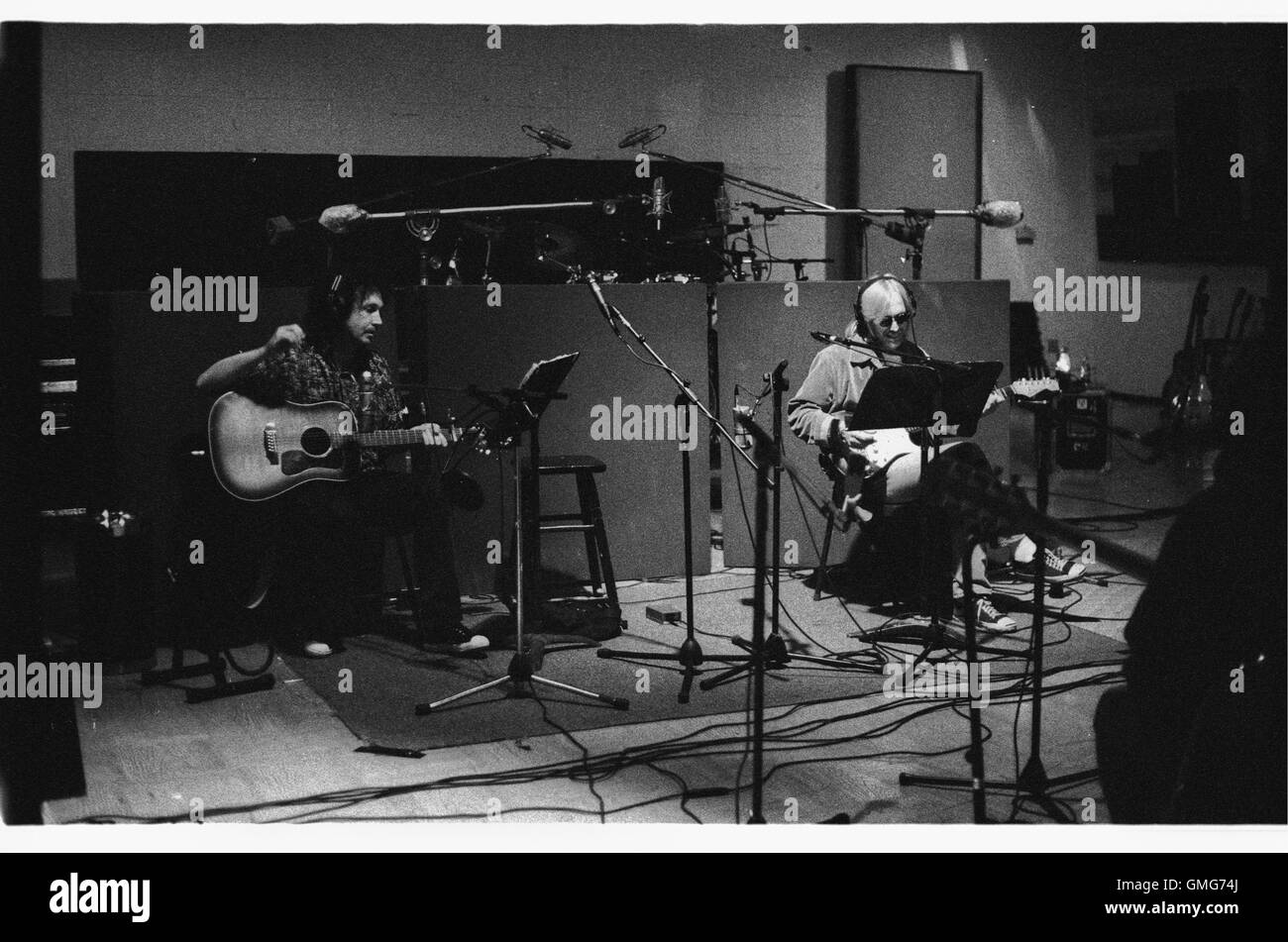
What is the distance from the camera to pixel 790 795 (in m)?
3.41

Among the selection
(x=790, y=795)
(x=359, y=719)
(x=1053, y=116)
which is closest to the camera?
(x=790, y=795)

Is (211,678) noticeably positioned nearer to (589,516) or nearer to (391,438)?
(391,438)

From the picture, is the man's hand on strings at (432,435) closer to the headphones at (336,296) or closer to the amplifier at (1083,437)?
the headphones at (336,296)

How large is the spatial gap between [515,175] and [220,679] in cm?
354

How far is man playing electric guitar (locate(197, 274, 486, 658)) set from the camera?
15.2 feet

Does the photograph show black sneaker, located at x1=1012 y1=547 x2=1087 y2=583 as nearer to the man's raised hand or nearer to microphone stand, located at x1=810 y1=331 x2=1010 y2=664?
microphone stand, located at x1=810 y1=331 x2=1010 y2=664

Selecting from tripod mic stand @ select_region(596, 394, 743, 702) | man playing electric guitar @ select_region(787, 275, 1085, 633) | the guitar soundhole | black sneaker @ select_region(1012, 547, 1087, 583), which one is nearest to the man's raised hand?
the guitar soundhole

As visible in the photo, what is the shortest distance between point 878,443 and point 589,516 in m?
1.23

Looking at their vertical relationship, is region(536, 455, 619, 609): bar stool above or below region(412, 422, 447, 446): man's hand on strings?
below

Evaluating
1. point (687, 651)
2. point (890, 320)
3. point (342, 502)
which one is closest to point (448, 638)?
point (342, 502)

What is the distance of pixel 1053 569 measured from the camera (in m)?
5.89

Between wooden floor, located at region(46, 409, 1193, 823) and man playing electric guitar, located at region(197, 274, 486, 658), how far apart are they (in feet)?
1.82
